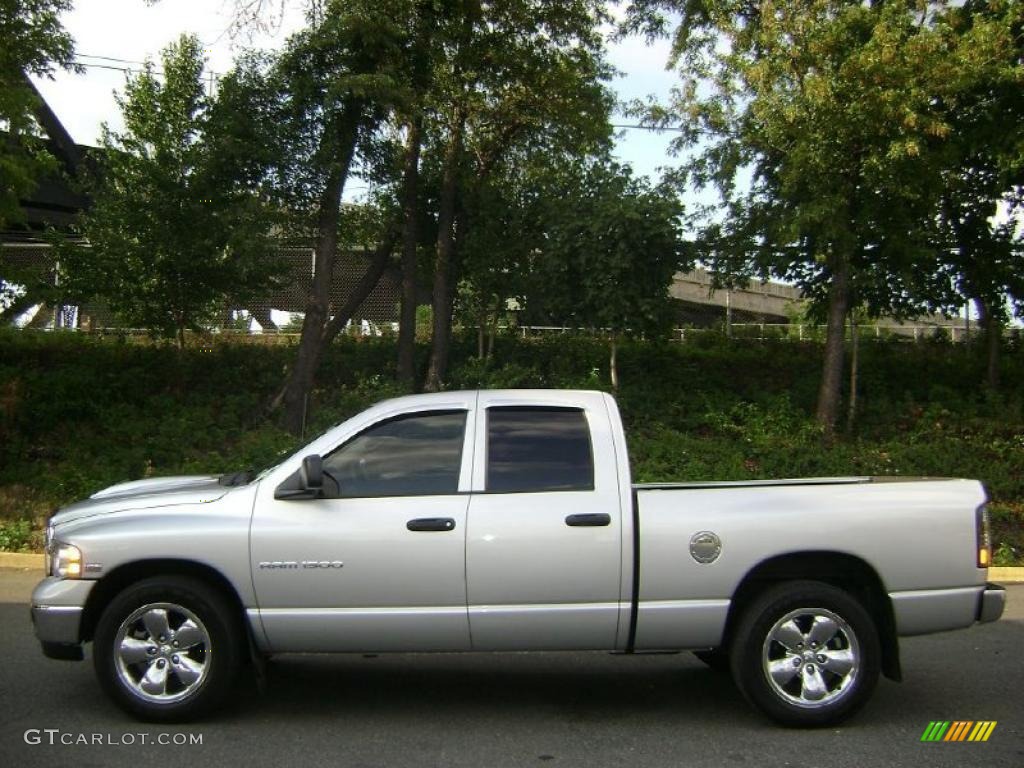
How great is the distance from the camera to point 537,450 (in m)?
5.82

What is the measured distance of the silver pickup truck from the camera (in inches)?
216

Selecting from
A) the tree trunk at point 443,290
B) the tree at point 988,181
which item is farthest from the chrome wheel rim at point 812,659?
the tree trunk at point 443,290

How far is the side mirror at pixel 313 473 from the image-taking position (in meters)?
5.43

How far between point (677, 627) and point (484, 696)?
56.9 inches

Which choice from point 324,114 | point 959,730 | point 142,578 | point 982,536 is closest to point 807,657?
point 959,730

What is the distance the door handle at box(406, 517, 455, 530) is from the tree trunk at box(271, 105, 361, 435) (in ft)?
39.2

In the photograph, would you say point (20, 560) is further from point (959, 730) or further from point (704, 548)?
point (959, 730)

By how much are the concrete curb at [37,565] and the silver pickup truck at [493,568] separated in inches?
248

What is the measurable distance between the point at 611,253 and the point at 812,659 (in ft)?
40.8

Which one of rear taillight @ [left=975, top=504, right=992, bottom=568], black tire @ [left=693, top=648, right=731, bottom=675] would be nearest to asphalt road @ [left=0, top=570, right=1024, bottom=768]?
black tire @ [left=693, top=648, right=731, bottom=675]

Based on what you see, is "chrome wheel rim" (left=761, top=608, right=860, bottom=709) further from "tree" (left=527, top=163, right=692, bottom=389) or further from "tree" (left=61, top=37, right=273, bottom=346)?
"tree" (left=61, top=37, right=273, bottom=346)

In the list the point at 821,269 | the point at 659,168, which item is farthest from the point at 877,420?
the point at 659,168

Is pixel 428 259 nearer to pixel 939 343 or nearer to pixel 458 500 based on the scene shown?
pixel 939 343

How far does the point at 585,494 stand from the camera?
5648 mm
